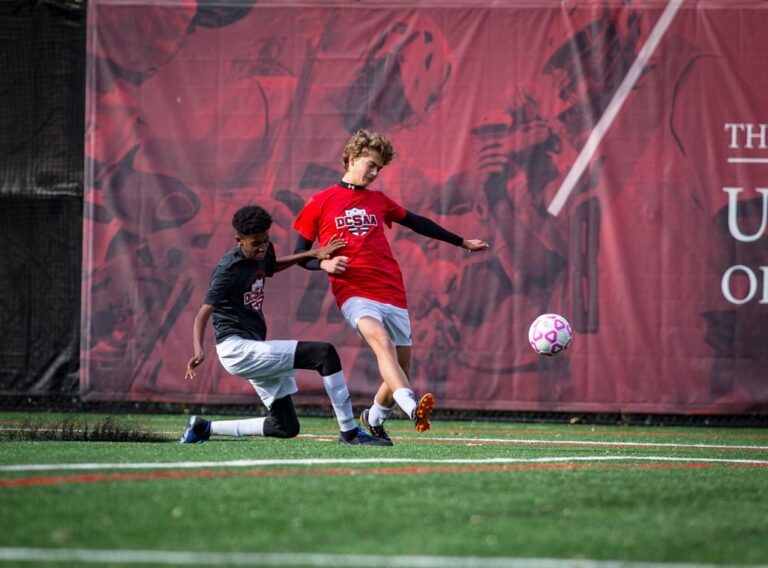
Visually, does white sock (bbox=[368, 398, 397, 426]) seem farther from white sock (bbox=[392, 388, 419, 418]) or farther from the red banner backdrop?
the red banner backdrop

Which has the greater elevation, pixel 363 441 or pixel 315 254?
pixel 315 254

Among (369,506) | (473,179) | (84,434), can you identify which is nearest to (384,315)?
(84,434)

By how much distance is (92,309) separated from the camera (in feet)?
39.7

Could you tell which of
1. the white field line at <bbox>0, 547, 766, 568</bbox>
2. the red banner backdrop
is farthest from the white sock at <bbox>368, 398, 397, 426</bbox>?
the white field line at <bbox>0, 547, 766, 568</bbox>

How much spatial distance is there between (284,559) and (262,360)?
391 cm

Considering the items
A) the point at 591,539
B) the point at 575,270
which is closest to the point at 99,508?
the point at 591,539

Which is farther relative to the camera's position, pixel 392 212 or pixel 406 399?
pixel 392 212

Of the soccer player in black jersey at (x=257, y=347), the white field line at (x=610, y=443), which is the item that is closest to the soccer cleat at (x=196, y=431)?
the soccer player in black jersey at (x=257, y=347)

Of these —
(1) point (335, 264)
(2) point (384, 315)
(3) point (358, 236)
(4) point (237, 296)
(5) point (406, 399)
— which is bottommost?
(5) point (406, 399)

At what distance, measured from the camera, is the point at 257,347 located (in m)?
7.53

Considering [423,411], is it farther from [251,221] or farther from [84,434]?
[84,434]

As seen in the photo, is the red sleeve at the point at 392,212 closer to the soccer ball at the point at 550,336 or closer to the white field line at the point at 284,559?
the soccer ball at the point at 550,336

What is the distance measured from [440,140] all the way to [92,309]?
3801 millimetres

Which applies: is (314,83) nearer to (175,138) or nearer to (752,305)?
(175,138)
